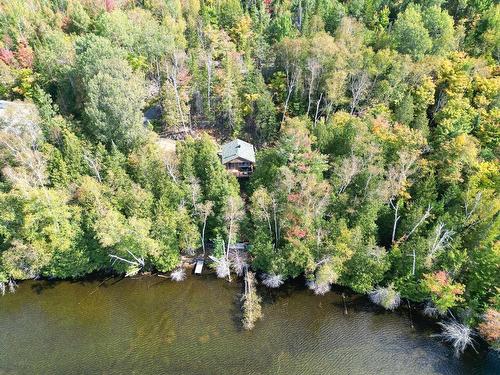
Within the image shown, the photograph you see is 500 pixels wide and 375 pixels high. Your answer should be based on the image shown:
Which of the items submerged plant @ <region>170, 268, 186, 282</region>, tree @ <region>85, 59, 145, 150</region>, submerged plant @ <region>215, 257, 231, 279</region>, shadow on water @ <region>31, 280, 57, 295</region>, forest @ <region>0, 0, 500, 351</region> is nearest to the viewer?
forest @ <region>0, 0, 500, 351</region>

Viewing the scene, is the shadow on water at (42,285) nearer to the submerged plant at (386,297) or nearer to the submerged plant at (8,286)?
the submerged plant at (8,286)

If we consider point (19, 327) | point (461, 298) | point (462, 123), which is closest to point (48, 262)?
point (19, 327)

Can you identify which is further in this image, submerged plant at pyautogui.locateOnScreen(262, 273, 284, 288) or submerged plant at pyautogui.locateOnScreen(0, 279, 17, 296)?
submerged plant at pyautogui.locateOnScreen(262, 273, 284, 288)

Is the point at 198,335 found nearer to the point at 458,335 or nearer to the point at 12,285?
the point at 12,285

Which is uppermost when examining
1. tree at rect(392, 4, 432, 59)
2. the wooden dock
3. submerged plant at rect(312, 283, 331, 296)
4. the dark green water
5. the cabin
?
tree at rect(392, 4, 432, 59)

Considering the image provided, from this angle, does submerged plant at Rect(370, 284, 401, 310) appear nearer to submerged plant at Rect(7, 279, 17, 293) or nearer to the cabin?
the cabin

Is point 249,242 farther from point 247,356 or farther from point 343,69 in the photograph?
point 343,69

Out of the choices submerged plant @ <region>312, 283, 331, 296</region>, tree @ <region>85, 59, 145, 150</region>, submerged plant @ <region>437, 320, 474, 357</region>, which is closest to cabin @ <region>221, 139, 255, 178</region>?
tree @ <region>85, 59, 145, 150</region>

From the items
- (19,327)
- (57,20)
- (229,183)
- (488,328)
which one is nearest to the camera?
(488,328)
